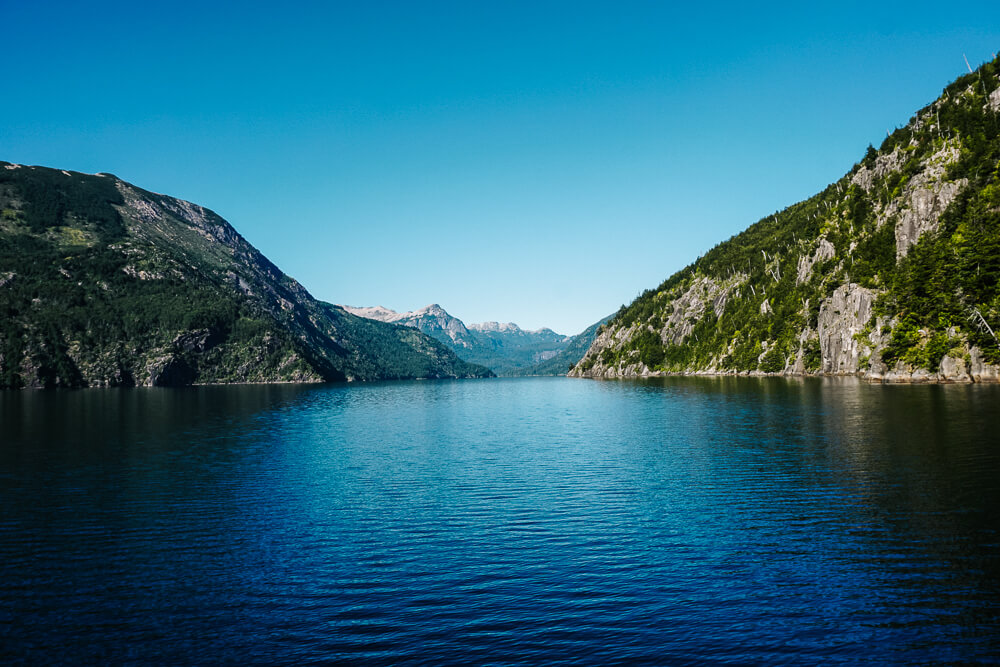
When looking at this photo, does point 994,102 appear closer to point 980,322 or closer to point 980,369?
point 980,322

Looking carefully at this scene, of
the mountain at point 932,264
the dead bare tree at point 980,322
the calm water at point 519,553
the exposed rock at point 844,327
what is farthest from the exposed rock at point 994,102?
the calm water at point 519,553

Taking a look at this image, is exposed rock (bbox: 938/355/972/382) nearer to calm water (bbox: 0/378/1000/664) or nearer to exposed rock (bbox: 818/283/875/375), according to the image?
A: exposed rock (bbox: 818/283/875/375)

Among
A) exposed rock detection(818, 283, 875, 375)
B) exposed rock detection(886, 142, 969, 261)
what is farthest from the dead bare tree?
exposed rock detection(818, 283, 875, 375)

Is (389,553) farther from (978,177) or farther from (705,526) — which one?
(978,177)

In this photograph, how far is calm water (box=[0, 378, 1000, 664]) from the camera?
1917cm

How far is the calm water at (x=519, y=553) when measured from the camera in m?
19.2

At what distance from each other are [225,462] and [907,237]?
178 metres

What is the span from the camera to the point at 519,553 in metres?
28.4

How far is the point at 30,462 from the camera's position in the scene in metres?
56.8

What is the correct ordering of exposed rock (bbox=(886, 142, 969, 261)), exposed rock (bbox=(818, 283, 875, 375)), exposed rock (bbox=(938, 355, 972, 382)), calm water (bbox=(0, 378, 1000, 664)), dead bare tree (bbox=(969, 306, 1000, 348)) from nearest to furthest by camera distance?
calm water (bbox=(0, 378, 1000, 664)) < dead bare tree (bbox=(969, 306, 1000, 348)) < exposed rock (bbox=(938, 355, 972, 382)) < exposed rock (bbox=(886, 142, 969, 261)) < exposed rock (bbox=(818, 283, 875, 375))

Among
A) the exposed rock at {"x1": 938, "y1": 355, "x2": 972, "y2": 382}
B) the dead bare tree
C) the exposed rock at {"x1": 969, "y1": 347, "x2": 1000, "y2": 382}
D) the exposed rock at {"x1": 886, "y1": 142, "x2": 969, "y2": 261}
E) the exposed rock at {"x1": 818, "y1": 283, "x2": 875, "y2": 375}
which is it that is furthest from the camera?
the exposed rock at {"x1": 818, "y1": 283, "x2": 875, "y2": 375}

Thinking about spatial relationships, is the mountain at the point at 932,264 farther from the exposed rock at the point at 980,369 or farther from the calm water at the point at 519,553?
the calm water at the point at 519,553

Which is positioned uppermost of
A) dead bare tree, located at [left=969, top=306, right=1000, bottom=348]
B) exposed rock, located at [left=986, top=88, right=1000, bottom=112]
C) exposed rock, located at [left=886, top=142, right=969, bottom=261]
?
exposed rock, located at [left=986, top=88, right=1000, bottom=112]

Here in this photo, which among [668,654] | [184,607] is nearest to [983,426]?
[668,654]
